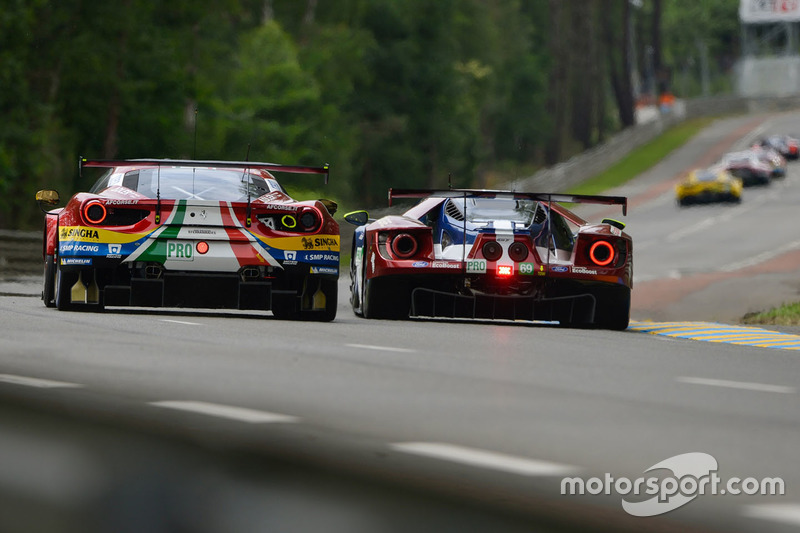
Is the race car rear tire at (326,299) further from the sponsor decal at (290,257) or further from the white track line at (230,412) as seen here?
the white track line at (230,412)

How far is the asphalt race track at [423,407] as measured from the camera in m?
5.32

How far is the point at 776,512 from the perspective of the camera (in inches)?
211

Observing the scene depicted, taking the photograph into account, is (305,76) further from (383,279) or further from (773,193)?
(383,279)

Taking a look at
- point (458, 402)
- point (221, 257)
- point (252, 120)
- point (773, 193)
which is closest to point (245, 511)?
point (458, 402)

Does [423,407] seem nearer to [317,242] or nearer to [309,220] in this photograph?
[317,242]

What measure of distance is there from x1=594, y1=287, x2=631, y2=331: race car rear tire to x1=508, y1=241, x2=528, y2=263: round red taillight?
26.6 inches

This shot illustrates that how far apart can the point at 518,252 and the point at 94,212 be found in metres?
3.32

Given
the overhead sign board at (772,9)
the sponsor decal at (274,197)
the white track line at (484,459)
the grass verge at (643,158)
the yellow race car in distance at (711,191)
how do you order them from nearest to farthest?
the white track line at (484,459) < the sponsor decal at (274,197) < the yellow race car in distance at (711,191) < the grass verge at (643,158) < the overhead sign board at (772,9)

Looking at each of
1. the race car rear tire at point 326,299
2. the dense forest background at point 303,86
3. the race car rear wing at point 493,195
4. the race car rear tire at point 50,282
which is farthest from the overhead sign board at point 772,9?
the race car rear tire at point 50,282

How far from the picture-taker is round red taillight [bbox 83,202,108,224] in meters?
13.0

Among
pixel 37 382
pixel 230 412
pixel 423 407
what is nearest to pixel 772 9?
pixel 37 382

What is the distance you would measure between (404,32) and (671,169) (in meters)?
15.1

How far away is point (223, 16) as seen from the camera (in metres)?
75.1

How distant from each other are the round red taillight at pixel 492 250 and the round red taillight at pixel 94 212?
2.99 metres
